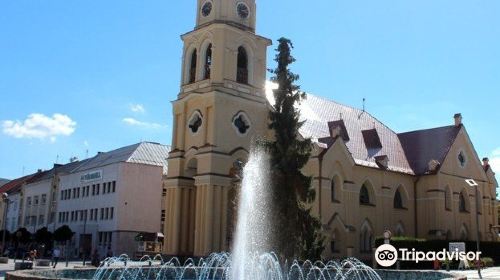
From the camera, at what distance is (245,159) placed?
143ft

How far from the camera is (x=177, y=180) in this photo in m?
44.6

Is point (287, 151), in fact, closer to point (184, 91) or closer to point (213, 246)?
point (213, 246)

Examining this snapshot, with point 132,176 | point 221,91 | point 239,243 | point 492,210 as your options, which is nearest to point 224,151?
point 221,91

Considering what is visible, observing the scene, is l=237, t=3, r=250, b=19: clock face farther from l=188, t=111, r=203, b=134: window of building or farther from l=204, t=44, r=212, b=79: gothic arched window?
l=188, t=111, r=203, b=134: window of building

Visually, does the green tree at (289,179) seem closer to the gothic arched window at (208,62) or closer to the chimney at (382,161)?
the gothic arched window at (208,62)

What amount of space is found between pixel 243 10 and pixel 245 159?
38.9ft

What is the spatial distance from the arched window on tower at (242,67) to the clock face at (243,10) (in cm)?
271

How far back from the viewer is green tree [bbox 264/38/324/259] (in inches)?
1139

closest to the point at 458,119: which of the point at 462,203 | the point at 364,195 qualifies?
the point at 462,203

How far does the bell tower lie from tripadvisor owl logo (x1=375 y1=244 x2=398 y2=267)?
452 inches

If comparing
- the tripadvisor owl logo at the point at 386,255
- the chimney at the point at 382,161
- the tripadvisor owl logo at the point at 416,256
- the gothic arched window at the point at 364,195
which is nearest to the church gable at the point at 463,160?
the chimney at the point at 382,161

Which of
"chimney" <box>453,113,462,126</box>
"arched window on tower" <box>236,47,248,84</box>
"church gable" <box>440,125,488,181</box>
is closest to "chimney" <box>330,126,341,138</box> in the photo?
"arched window on tower" <box>236,47,248,84</box>

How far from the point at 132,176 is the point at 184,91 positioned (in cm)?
1617

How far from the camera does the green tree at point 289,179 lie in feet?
94.9
